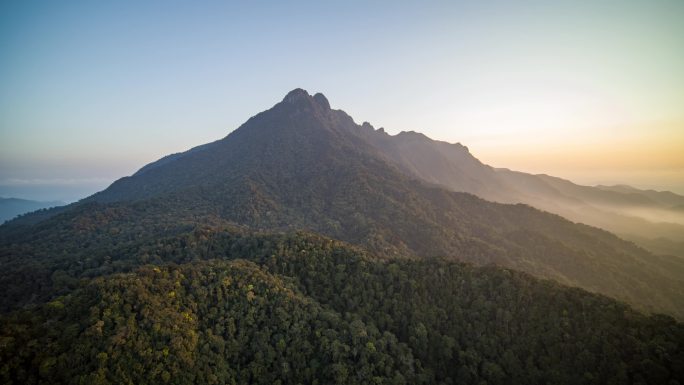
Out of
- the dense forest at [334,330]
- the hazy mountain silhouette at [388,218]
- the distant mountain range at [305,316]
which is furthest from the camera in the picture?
the hazy mountain silhouette at [388,218]

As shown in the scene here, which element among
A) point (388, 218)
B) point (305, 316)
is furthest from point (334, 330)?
point (388, 218)

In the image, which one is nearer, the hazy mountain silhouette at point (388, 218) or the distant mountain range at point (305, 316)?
the distant mountain range at point (305, 316)

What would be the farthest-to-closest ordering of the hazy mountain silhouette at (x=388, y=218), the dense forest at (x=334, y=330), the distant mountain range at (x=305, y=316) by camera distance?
1. the hazy mountain silhouette at (x=388, y=218)
2. the distant mountain range at (x=305, y=316)
3. the dense forest at (x=334, y=330)

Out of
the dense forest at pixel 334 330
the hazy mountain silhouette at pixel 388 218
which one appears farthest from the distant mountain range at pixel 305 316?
the hazy mountain silhouette at pixel 388 218

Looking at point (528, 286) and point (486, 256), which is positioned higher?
point (528, 286)

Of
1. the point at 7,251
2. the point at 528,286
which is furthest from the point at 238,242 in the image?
the point at 7,251

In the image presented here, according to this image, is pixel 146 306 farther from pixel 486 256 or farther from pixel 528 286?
pixel 486 256

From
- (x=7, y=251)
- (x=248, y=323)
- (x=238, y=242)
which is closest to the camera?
(x=248, y=323)

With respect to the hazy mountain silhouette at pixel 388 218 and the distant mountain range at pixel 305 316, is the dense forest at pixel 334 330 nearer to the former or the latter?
the distant mountain range at pixel 305 316

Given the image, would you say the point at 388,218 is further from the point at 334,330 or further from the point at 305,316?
the point at 334,330
